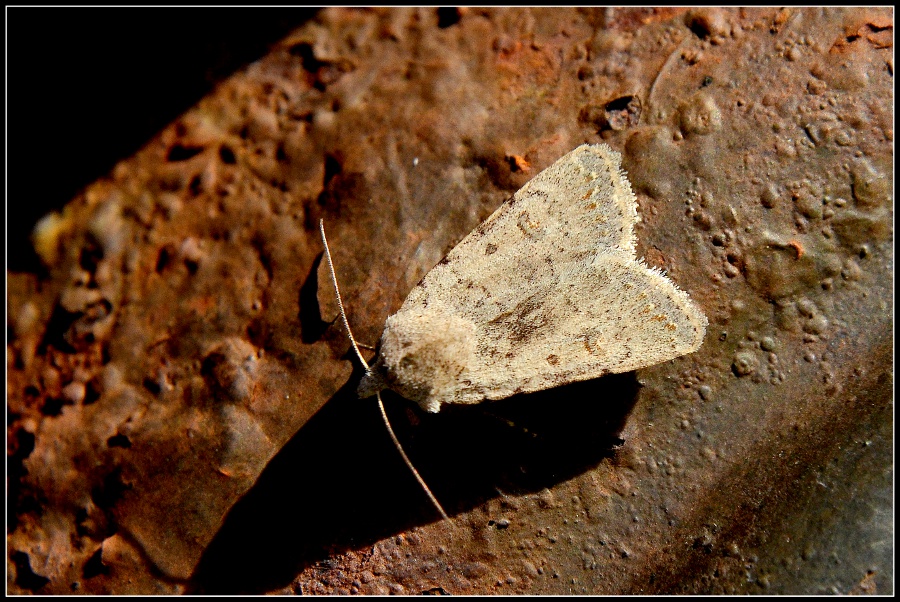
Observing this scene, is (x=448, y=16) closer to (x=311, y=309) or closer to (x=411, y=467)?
(x=311, y=309)

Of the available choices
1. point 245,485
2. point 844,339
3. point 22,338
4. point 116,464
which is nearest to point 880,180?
point 844,339

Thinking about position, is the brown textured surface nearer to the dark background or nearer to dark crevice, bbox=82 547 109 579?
dark crevice, bbox=82 547 109 579

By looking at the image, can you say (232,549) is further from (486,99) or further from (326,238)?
(486,99)

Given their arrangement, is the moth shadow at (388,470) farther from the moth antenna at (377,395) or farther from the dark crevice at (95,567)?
the dark crevice at (95,567)

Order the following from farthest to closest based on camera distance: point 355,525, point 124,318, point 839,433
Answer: point 124,318
point 355,525
point 839,433

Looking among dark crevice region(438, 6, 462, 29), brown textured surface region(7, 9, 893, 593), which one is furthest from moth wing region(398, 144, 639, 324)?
dark crevice region(438, 6, 462, 29)

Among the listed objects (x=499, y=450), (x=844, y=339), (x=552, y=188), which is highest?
(x=552, y=188)

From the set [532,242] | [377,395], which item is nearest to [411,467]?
[377,395]
